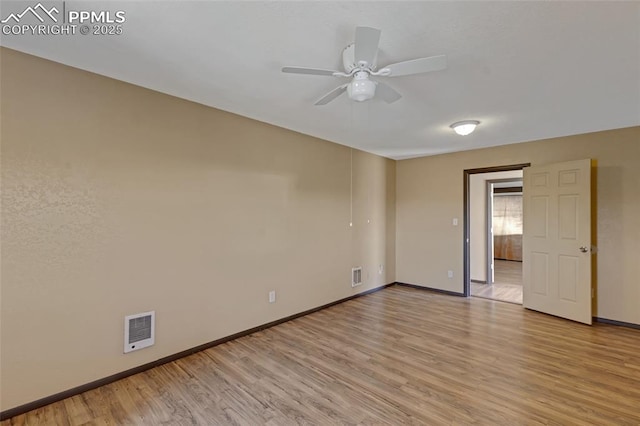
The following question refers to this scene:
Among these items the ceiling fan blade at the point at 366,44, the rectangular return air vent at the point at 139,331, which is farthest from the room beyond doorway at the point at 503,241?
the rectangular return air vent at the point at 139,331

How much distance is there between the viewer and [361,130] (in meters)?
3.78

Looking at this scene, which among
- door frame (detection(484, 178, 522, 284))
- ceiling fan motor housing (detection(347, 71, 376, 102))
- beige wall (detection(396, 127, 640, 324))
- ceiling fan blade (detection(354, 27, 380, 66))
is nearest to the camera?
ceiling fan blade (detection(354, 27, 380, 66))

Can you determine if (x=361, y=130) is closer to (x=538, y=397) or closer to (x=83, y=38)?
(x=83, y=38)

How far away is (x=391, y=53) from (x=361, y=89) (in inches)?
12.6

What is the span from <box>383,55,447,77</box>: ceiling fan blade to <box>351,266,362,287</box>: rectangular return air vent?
3429 mm

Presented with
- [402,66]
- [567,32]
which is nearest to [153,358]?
[402,66]

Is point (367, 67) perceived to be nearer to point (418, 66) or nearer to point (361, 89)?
point (361, 89)

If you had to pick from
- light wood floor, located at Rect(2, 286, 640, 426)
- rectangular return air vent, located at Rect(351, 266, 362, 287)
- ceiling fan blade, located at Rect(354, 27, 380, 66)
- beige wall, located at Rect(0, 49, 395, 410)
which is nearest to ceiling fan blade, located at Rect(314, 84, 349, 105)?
ceiling fan blade, located at Rect(354, 27, 380, 66)

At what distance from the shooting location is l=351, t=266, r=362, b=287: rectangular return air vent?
4.73 metres

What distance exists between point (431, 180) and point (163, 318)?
4.64 meters

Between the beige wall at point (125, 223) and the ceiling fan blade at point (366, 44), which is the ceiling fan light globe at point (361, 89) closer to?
the ceiling fan blade at point (366, 44)

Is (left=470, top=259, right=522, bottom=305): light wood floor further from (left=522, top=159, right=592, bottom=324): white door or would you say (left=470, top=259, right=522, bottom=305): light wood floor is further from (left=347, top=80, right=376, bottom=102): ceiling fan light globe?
(left=347, top=80, right=376, bottom=102): ceiling fan light globe

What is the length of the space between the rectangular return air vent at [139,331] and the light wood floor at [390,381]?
0.25 meters

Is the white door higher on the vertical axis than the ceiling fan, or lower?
lower
